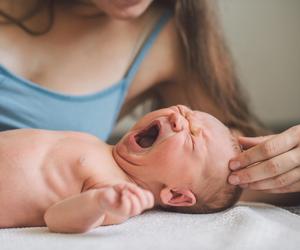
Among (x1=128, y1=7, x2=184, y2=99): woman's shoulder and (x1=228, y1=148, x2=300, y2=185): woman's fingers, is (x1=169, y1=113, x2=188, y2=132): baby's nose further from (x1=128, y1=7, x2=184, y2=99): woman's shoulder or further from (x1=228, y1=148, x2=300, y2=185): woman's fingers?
(x1=128, y1=7, x2=184, y2=99): woman's shoulder

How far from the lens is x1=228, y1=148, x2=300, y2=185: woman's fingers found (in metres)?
0.95

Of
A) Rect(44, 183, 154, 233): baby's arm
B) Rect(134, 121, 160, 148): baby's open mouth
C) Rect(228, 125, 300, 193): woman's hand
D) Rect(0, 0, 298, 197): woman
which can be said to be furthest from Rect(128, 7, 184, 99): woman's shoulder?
Rect(44, 183, 154, 233): baby's arm

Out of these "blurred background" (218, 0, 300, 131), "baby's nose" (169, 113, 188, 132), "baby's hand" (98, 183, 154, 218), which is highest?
"baby's nose" (169, 113, 188, 132)

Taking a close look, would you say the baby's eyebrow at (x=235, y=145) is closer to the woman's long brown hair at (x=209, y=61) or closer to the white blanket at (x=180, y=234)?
the white blanket at (x=180, y=234)

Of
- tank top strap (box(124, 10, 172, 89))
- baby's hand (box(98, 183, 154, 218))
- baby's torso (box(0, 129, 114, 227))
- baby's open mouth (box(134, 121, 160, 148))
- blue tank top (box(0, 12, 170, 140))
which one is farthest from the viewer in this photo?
tank top strap (box(124, 10, 172, 89))

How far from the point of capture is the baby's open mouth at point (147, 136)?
1.01m

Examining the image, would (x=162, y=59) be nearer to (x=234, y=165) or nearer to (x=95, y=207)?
(x=234, y=165)

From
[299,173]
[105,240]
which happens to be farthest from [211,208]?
[105,240]

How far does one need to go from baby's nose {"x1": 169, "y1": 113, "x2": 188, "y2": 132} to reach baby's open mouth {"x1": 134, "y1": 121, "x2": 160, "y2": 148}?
0.03m

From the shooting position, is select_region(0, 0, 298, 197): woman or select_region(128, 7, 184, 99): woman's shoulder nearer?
select_region(0, 0, 298, 197): woman

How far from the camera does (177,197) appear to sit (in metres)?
0.97

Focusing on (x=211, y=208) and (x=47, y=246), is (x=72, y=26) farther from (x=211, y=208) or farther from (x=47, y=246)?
(x=47, y=246)

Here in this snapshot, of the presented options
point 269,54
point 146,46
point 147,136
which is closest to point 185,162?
point 147,136

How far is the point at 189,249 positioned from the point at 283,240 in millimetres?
155
